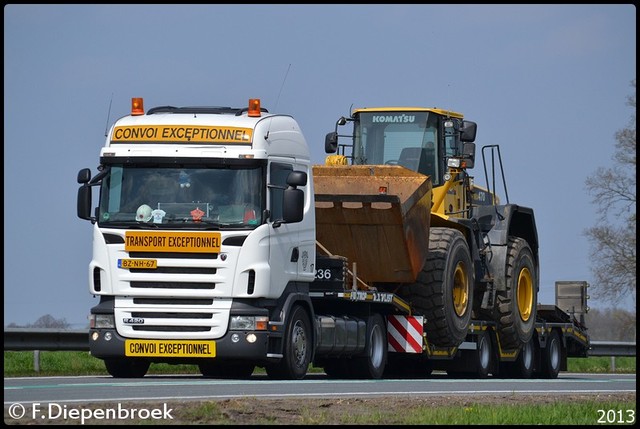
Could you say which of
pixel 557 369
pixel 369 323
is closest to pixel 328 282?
pixel 369 323

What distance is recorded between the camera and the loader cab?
25578 mm

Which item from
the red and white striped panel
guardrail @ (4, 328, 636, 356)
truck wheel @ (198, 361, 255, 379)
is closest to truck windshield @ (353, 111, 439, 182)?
the red and white striped panel

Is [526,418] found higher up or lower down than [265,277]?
lower down

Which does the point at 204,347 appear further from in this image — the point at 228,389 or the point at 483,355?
the point at 483,355

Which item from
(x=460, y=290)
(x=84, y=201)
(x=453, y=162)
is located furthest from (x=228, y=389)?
(x=453, y=162)

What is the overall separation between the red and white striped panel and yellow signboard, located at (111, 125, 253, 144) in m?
5.21

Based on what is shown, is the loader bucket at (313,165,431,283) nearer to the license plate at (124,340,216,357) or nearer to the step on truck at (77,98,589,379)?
the step on truck at (77,98,589,379)

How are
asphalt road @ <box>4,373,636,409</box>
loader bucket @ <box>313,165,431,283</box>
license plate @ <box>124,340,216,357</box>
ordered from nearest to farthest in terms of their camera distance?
asphalt road @ <box>4,373,636,409</box>
license plate @ <box>124,340,216,357</box>
loader bucket @ <box>313,165,431,283</box>

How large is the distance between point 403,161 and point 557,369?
6.39 metres

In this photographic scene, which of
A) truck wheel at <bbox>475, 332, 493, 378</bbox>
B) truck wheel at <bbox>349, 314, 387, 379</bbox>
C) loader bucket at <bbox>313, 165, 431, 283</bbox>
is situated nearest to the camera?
truck wheel at <bbox>349, 314, 387, 379</bbox>

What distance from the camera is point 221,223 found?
1938cm

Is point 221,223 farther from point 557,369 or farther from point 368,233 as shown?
point 557,369

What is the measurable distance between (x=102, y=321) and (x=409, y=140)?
7779 millimetres

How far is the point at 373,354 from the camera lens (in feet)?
75.7
